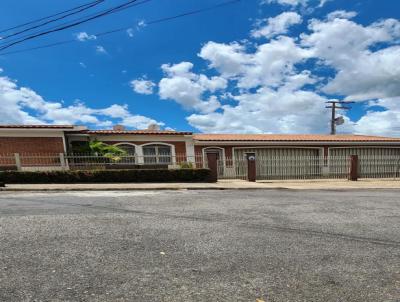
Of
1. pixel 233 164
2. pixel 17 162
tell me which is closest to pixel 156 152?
pixel 233 164

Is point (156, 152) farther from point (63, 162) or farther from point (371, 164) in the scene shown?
point (371, 164)

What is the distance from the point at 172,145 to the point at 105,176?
602 cm

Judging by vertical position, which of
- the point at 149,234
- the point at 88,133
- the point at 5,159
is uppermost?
the point at 88,133

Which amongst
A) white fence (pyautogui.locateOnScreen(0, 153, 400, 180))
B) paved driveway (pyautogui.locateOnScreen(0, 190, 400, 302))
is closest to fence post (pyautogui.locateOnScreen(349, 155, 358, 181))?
white fence (pyautogui.locateOnScreen(0, 153, 400, 180))

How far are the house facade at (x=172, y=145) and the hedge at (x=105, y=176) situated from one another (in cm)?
129

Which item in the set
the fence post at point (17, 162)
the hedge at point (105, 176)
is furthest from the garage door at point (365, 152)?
the fence post at point (17, 162)

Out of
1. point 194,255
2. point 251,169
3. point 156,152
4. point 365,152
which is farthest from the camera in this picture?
point 365,152

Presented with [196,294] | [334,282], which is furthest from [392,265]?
[196,294]

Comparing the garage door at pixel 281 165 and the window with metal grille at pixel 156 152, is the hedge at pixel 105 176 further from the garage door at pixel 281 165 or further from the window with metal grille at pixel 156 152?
the garage door at pixel 281 165

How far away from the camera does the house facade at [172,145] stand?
51.1 ft

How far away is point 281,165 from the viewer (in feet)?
62.4

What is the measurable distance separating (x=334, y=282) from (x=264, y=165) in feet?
53.0

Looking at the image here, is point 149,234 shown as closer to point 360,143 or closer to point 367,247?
point 367,247

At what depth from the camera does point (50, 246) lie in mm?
4137
